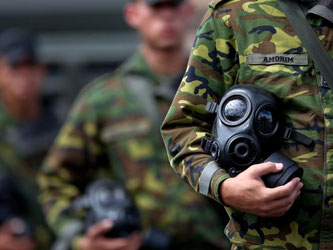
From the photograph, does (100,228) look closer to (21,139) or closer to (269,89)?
(269,89)

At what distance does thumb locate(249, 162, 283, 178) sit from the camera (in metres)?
3.38

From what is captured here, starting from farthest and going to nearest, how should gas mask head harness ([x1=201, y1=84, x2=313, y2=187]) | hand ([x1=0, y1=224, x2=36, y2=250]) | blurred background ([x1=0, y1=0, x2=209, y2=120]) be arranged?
blurred background ([x1=0, y1=0, x2=209, y2=120]), hand ([x1=0, y1=224, x2=36, y2=250]), gas mask head harness ([x1=201, y1=84, x2=313, y2=187])

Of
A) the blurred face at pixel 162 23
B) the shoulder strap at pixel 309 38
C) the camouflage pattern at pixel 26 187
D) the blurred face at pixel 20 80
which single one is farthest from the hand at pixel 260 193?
the blurred face at pixel 20 80

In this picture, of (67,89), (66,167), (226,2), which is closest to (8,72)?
(67,89)

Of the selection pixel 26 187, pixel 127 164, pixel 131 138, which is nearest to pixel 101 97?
pixel 131 138

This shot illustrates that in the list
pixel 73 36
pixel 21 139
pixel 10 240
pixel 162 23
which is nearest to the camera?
pixel 162 23

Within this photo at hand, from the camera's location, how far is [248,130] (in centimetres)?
354

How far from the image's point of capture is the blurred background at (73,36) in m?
10.6

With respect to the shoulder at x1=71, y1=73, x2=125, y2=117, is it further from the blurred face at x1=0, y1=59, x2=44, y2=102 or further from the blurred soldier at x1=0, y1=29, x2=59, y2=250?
the blurred face at x1=0, y1=59, x2=44, y2=102

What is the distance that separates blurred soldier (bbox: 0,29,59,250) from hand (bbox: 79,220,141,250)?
179 cm

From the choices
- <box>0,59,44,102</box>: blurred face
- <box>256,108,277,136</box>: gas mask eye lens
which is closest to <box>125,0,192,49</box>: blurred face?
<box>0,59,44,102</box>: blurred face

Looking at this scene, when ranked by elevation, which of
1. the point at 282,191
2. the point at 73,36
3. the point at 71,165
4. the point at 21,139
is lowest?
the point at 21,139

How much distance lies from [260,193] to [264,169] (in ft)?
0.26

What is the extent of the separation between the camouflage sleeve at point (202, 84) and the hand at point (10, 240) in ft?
12.7
